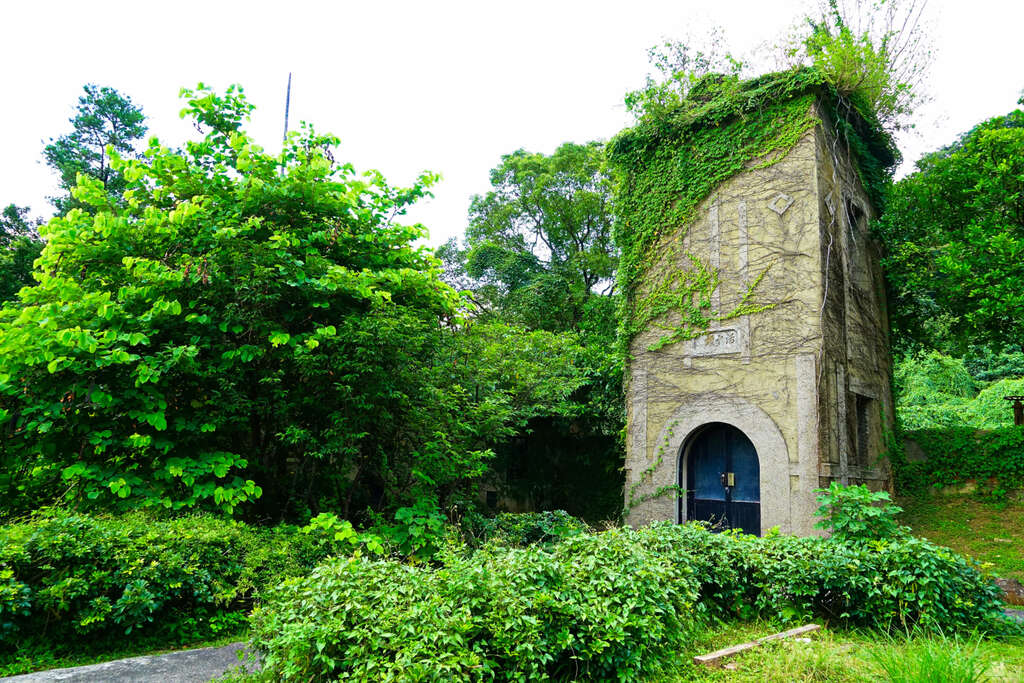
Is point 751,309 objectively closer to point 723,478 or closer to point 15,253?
point 723,478

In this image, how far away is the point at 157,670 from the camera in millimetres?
4027

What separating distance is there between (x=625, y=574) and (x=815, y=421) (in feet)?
18.5

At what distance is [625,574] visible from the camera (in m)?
4.49

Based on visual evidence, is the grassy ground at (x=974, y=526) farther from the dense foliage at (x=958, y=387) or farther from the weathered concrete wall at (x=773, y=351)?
the dense foliage at (x=958, y=387)

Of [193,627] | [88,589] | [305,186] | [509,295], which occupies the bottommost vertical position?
[193,627]

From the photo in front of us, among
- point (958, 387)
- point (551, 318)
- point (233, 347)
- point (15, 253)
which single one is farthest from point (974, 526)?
point (15, 253)

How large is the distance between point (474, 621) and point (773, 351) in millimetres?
7364

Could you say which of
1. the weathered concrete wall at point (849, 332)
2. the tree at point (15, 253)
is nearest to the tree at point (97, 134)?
the tree at point (15, 253)

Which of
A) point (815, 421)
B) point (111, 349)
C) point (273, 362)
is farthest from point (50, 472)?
point (815, 421)

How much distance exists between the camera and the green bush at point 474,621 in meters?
3.29

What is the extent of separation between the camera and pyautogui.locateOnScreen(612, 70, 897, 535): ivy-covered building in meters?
9.16

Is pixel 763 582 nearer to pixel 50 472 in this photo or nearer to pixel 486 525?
pixel 486 525

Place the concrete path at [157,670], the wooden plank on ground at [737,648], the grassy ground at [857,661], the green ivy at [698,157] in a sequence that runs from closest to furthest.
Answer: the grassy ground at [857,661] → the concrete path at [157,670] → the wooden plank on ground at [737,648] → the green ivy at [698,157]

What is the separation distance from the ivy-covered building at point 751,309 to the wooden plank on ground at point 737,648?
397cm
